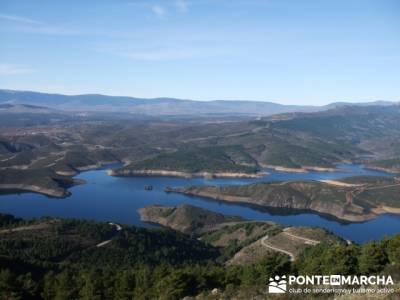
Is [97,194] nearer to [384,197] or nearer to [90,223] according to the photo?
[90,223]

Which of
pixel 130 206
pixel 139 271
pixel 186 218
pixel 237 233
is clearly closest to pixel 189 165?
pixel 130 206

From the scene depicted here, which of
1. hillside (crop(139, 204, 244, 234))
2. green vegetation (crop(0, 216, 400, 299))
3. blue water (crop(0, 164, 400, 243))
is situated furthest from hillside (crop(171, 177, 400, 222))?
green vegetation (crop(0, 216, 400, 299))

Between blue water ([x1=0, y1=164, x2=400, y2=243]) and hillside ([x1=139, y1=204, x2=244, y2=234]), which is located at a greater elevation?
hillside ([x1=139, y1=204, x2=244, y2=234])

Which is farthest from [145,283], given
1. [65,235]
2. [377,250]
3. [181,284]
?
[65,235]

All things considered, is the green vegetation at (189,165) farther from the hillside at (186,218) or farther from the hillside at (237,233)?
the hillside at (186,218)

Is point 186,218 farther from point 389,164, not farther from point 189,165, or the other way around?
point 389,164

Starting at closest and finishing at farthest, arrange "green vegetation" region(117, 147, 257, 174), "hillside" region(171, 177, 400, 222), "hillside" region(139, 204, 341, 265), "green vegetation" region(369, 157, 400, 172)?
"hillside" region(139, 204, 341, 265)
"hillside" region(171, 177, 400, 222)
"green vegetation" region(117, 147, 257, 174)
"green vegetation" region(369, 157, 400, 172)

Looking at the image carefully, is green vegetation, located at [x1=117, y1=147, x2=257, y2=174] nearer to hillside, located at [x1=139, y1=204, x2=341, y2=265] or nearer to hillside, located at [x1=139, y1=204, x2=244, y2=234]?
hillside, located at [x1=139, y1=204, x2=341, y2=265]

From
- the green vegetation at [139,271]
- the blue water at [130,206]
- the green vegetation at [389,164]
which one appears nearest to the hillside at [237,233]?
the blue water at [130,206]
